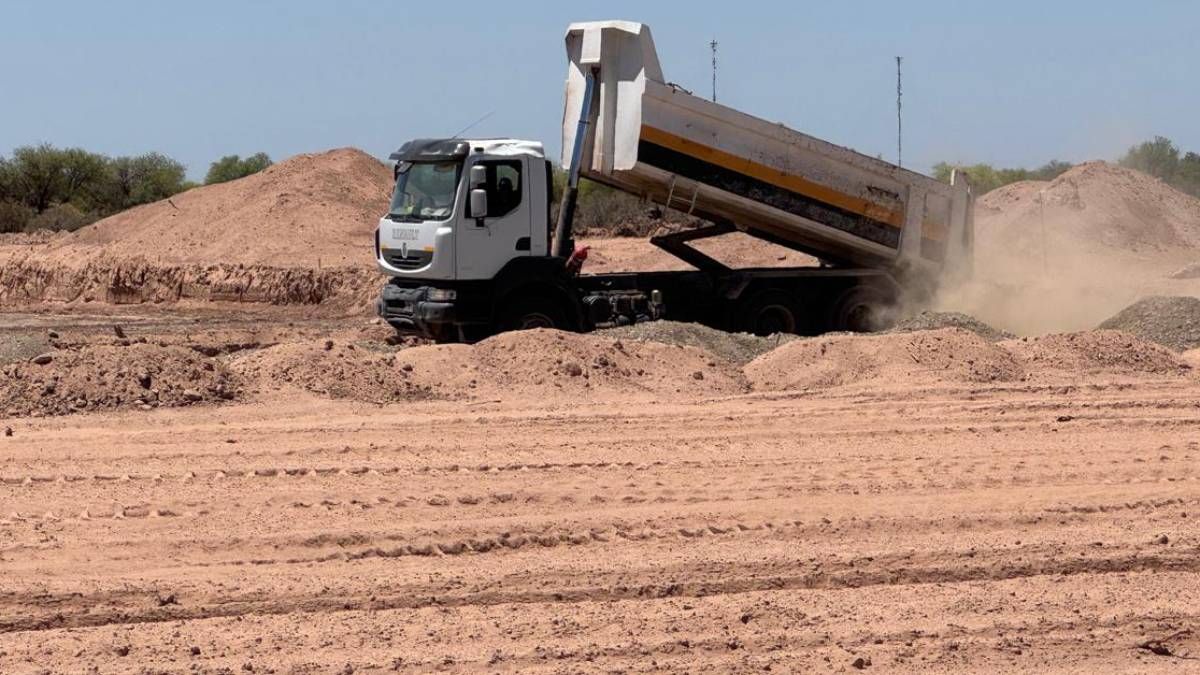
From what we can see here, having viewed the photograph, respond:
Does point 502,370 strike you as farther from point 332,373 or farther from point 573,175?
point 573,175

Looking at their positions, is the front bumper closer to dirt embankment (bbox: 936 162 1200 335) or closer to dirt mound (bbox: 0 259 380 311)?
dirt embankment (bbox: 936 162 1200 335)

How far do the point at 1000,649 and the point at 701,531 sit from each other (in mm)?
2454

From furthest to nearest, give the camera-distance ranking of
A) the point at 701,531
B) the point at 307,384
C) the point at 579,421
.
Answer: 1. the point at 307,384
2. the point at 579,421
3. the point at 701,531

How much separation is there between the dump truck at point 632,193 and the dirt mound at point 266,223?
1227 centimetres

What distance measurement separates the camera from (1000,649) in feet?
25.2

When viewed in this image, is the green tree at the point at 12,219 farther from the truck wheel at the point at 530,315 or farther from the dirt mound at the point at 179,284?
Result: the truck wheel at the point at 530,315

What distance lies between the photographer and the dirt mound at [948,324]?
19.0m

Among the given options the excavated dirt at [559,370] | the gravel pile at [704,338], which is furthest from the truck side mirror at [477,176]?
the excavated dirt at [559,370]

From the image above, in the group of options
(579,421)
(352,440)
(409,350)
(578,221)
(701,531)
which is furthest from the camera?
(578,221)

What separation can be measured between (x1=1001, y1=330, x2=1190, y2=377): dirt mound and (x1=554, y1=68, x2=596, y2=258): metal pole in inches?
203

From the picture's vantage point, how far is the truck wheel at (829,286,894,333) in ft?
68.7

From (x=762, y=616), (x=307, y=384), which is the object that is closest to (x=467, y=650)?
(x=762, y=616)

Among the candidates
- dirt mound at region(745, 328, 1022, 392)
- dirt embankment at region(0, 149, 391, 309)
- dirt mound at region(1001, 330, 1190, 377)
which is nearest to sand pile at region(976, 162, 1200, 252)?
dirt embankment at region(0, 149, 391, 309)

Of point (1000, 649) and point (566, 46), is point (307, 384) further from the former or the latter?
point (1000, 649)
